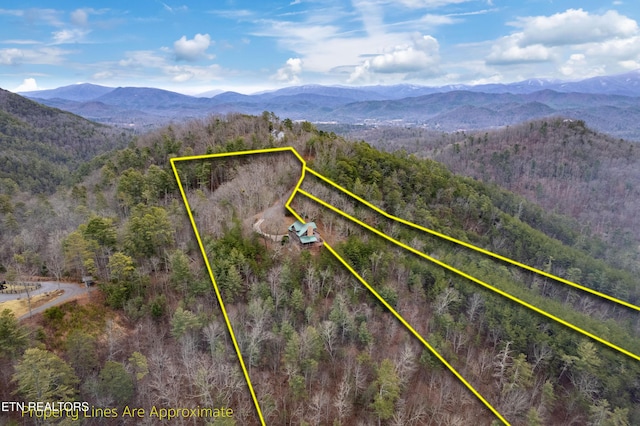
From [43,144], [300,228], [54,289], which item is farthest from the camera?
[43,144]

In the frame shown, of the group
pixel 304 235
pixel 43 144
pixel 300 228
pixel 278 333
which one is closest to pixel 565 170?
pixel 304 235

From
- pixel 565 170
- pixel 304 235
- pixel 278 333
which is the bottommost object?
pixel 565 170

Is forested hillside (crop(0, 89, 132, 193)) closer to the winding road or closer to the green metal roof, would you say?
the winding road

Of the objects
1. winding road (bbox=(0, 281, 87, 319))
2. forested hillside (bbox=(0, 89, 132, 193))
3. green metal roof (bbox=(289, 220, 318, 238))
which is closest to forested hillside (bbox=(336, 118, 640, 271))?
green metal roof (bbox=(289, 220, 318, 238))

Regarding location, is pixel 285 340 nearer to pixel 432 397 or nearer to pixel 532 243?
pixel 432 397

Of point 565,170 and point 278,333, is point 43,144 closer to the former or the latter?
point 278,333

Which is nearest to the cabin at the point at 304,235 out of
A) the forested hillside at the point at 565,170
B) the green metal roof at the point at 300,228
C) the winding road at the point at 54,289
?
the green metal roof at the point at 300,228
